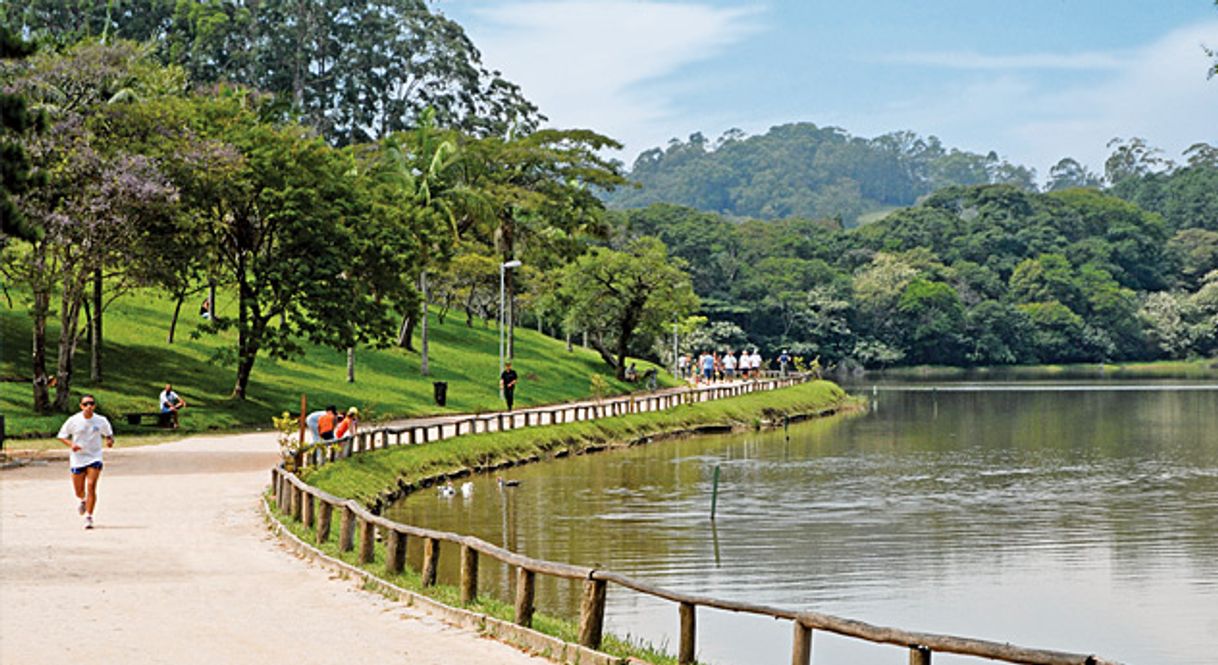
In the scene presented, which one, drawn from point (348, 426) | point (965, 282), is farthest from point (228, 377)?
point (965, 282)

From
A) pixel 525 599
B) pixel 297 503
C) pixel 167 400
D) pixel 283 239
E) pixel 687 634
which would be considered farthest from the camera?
pixel 283 239

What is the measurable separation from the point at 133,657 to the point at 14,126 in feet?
65.1

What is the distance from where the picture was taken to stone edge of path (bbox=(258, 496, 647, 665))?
1362 centimetres

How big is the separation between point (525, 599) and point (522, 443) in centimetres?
2961

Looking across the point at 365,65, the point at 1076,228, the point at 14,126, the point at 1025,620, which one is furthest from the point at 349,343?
the point at 1076,228

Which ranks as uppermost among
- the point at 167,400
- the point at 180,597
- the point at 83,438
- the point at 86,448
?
the point at 83,438

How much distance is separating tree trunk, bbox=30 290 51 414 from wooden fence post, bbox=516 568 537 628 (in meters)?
29.7

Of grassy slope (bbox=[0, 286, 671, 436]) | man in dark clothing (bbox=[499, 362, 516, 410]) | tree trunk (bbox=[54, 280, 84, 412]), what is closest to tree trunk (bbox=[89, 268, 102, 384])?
grassy slope (bbox=[0, 286, 671, 436])

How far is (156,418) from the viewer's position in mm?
42438

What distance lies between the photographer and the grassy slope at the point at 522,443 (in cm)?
3241

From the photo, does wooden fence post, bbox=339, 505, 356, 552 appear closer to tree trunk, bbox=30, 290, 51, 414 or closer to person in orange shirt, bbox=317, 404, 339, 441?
person in orange shirt, bbox=317, 404, 339, 441

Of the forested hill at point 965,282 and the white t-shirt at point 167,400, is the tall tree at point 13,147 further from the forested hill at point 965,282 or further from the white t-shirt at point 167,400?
the forested hill at point 965,282

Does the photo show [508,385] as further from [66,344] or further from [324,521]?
[324,521]

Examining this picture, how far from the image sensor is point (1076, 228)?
156 metres
